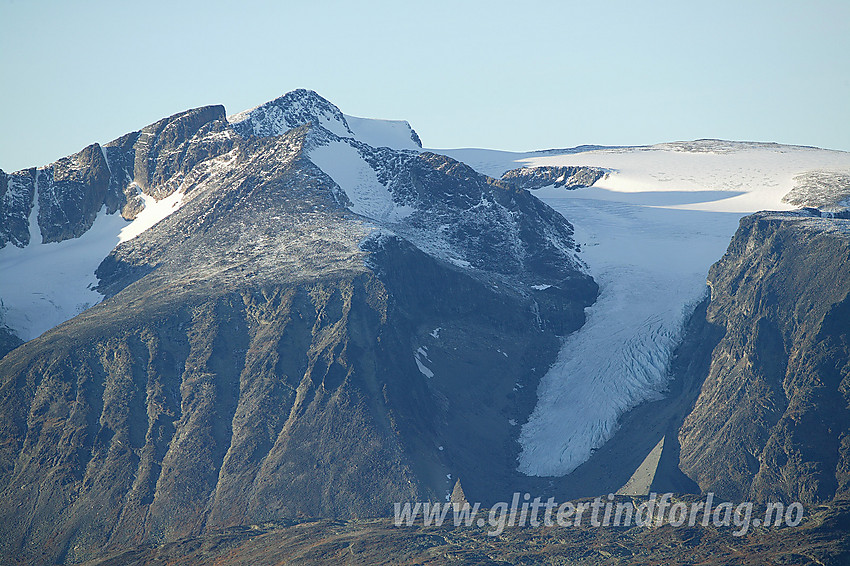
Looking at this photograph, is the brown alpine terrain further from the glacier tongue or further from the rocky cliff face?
the glacier tongue

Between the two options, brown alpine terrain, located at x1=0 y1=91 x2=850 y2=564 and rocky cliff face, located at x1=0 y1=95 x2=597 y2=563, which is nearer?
brown alpine terrain, located at x1=0 y1=91 x2=850 y2=564

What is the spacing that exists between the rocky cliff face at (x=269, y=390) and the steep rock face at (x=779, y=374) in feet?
86.1

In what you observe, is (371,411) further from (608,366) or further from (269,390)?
(608,366)

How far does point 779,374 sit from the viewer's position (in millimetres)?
151500

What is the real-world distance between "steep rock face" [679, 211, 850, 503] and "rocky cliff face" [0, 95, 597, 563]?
26249mm

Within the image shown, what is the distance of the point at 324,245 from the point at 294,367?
2811 cm

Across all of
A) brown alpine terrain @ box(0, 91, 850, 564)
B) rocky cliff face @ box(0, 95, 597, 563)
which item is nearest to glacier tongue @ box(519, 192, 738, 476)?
brown alpine terrain @ box(0, 91, 850, 564)

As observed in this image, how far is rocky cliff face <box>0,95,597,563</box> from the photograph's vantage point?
481 feet

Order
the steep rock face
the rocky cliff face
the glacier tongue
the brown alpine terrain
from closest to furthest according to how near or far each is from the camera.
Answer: the brown alpine terrain < the steep rock face < the rocky cliff face < the glacier tongue

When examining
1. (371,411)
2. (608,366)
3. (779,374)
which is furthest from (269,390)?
(779,374)

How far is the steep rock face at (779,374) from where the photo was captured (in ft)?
454

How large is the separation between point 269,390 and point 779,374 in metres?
65.0

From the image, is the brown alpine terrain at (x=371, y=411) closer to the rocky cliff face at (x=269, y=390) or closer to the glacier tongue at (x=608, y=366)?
the rocky cliff face at (x=269, y=390)

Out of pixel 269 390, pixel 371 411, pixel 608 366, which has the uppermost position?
pixel 608 366
